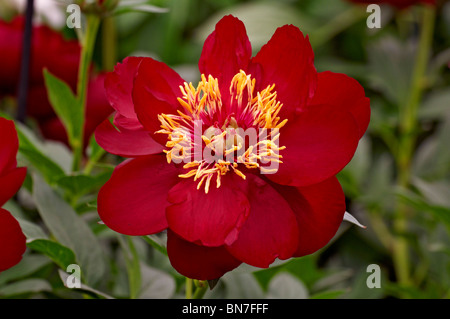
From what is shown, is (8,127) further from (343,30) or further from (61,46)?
(343,30)

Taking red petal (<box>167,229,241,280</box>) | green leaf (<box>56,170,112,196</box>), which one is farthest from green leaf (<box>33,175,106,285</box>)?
red petal (<box>167,229,241,280</box>)

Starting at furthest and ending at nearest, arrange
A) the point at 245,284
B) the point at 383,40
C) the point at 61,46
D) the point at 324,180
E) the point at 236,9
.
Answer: the point at 236,9 < the point at 383,40 < the point at 61,46 < the point at 245,284 < the point at 324,180

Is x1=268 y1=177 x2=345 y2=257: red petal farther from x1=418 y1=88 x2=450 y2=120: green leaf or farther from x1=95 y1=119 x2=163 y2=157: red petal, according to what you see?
x1=418 y1=88 x2=450 y2=120: green leaf

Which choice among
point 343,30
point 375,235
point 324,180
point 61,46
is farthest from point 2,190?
point 343,30

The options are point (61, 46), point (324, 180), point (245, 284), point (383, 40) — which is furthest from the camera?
point (383, 40)

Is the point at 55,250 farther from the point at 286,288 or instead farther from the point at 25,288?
the point at 286,288

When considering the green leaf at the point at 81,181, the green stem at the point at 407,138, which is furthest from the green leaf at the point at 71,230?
the green stem at the point at 407,138

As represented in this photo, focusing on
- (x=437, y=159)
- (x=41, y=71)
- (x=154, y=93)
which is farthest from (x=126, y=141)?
(x=437, y=159)

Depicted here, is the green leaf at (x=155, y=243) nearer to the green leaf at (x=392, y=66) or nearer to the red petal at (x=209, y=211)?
the red petal at (x=209, y=211)
